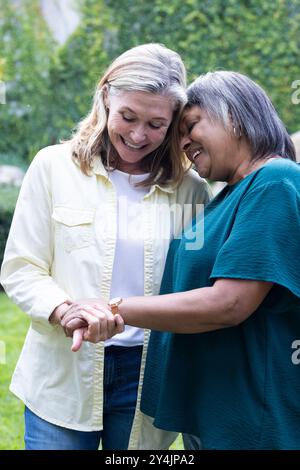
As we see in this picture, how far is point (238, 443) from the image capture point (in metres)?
2.37

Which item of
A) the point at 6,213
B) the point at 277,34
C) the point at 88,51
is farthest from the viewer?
the point at 88,51

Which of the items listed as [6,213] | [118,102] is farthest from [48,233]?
[6,213]

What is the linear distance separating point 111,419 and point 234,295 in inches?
30.0

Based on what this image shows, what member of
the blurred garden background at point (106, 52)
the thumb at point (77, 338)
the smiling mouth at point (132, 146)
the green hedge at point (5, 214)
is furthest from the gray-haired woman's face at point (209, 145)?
the green hedge at point (5, 214)

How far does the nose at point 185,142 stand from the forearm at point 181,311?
565 mm

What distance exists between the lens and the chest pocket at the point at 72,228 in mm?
2553

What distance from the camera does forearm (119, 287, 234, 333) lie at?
2268 mm

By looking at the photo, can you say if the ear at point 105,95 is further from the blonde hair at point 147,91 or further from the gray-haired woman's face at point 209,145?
the gray-haired woman's face at point 209,145

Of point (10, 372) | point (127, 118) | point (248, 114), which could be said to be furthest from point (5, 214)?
point (248, 114)

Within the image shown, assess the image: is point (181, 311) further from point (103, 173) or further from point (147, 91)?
point (147, 91)

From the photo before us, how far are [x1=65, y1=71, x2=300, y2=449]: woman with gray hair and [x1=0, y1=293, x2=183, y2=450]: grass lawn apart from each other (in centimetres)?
180
